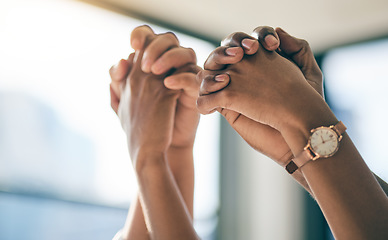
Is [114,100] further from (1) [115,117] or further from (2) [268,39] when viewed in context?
(1) [115,117]

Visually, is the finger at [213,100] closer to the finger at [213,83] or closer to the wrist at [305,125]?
the finger at [213,83]

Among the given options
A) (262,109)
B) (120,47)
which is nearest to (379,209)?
(262,109)

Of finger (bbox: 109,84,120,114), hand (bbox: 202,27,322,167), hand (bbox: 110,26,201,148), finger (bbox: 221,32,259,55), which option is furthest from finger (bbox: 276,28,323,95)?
finger (bbox: 109,84,120,114)

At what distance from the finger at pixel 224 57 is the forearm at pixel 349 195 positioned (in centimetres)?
19

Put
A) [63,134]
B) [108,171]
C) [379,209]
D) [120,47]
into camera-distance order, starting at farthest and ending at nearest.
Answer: [120,47], [108,171], [63,134], [379,209]

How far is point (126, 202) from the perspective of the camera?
2.45 meters

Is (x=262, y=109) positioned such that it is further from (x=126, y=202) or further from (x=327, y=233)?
(x=327, y=233)

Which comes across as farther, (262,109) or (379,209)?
(262,109)

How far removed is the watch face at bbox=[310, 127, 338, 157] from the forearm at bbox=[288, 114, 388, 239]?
0.04ft

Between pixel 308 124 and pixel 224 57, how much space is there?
199mm

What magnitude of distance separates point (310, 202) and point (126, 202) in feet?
6.18

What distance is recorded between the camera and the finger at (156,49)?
842mm

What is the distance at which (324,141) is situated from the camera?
49cm

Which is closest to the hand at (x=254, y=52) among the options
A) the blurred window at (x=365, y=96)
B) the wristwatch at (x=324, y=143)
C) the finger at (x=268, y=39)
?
the finger at (x=268, y=39)
